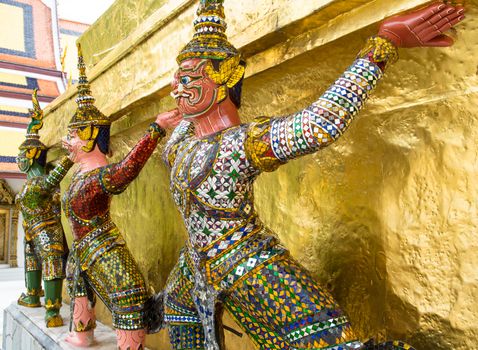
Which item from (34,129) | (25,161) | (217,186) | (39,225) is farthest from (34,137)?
(217,186)

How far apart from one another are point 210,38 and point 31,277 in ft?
11.1

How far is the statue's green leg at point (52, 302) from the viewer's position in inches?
140

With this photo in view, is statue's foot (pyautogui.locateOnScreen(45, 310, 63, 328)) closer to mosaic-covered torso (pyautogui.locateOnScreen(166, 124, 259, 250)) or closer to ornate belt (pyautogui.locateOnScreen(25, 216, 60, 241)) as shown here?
ornate belt (pyautogui.locateOnScreen(25, 216, 60, 241))

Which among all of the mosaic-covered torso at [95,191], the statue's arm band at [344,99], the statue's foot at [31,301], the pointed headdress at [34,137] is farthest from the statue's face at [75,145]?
the statue's foot at [31,301]

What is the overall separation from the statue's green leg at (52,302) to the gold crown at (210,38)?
2556mm

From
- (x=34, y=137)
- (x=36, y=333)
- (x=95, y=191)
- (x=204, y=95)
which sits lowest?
(x=36, y=333)

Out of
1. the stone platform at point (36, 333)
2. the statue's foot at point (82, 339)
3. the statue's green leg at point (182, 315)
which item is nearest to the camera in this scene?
the statue's green leg at point (182, 315)

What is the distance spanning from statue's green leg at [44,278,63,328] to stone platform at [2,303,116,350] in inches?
2.1

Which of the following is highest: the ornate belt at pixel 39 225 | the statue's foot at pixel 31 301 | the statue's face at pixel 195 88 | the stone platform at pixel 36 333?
the statue's face at pixel 195 88

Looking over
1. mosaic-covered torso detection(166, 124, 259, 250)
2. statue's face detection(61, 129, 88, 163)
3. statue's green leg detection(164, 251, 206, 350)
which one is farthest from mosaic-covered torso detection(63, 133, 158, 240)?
mosaic-covered torso detection(166, 124, 259, 250)

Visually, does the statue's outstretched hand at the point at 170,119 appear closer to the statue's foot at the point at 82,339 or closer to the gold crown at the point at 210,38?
the gold crown at the point at 210,38

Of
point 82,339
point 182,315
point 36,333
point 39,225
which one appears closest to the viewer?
point 182,315

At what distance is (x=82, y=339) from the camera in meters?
2.91

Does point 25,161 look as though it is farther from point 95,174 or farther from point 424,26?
point 424,26
